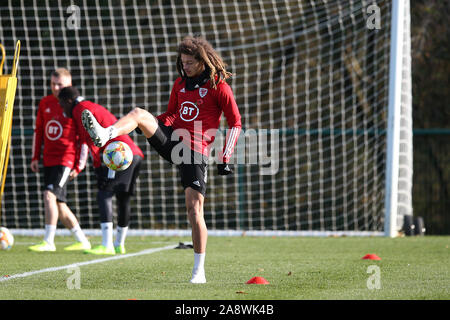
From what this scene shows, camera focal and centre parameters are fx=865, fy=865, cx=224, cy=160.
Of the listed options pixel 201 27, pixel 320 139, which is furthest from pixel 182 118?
pixel 201 27

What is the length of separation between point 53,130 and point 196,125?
12.0 ft

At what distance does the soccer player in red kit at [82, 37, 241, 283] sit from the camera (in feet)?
19.3

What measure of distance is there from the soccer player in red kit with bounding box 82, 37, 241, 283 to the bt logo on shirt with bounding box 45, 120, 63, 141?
3334 mm

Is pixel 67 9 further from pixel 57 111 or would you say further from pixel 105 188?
pixel 105 188

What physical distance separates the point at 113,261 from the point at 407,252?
3107mm

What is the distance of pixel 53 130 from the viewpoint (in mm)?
9234

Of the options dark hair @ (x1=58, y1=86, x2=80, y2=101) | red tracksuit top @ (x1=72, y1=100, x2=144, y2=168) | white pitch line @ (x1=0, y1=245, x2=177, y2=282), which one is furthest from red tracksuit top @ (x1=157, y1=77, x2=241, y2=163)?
dark hair @ (x1=58, y1=86, x2=80, y2=101)

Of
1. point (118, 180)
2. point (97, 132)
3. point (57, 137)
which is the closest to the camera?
point (97, 132)

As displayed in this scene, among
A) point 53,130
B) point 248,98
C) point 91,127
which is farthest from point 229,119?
point 248,98

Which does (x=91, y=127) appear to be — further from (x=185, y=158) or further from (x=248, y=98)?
(x=248, y=98)

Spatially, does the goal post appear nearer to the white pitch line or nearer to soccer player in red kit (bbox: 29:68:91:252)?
the white pitch line

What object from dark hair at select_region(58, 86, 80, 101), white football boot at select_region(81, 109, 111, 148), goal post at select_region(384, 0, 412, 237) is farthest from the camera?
goal post at select_region(384, 0, 412, 237)

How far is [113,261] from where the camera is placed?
771cm
